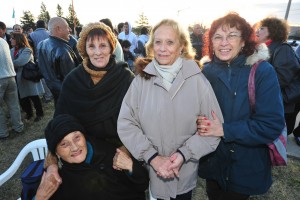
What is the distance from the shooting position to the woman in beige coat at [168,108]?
160cm

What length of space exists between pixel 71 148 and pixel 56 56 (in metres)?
2.53

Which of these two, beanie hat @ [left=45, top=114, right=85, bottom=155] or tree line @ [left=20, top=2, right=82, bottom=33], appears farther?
tree line @ [left=20, top=2, right=82, bottom=33]

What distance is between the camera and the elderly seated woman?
1752 millimetres

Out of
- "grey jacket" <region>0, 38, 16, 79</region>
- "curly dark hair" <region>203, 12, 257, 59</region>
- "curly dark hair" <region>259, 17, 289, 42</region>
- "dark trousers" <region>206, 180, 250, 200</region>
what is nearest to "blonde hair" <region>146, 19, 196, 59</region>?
"curly dark hair" <region>203, 12, 257, 59</region>

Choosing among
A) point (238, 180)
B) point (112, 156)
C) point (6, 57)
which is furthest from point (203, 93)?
point (6, 57)

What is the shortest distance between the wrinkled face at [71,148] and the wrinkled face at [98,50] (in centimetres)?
69

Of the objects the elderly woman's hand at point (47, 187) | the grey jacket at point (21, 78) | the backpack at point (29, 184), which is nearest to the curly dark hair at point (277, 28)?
the elderly woman's hand at point (47, 187)

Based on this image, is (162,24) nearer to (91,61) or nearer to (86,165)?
(91,61)

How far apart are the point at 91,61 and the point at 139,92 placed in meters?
0.72

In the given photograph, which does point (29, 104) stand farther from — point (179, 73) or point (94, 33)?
point (179, 73)

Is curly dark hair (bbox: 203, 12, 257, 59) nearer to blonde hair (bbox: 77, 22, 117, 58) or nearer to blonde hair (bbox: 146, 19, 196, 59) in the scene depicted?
blonde hair (bbox: 146, 19, 196, 59)

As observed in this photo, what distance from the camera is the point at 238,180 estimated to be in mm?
1769

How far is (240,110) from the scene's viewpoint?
1614 millimetres

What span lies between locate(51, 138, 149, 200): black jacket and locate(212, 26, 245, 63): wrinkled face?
3.56 feet
